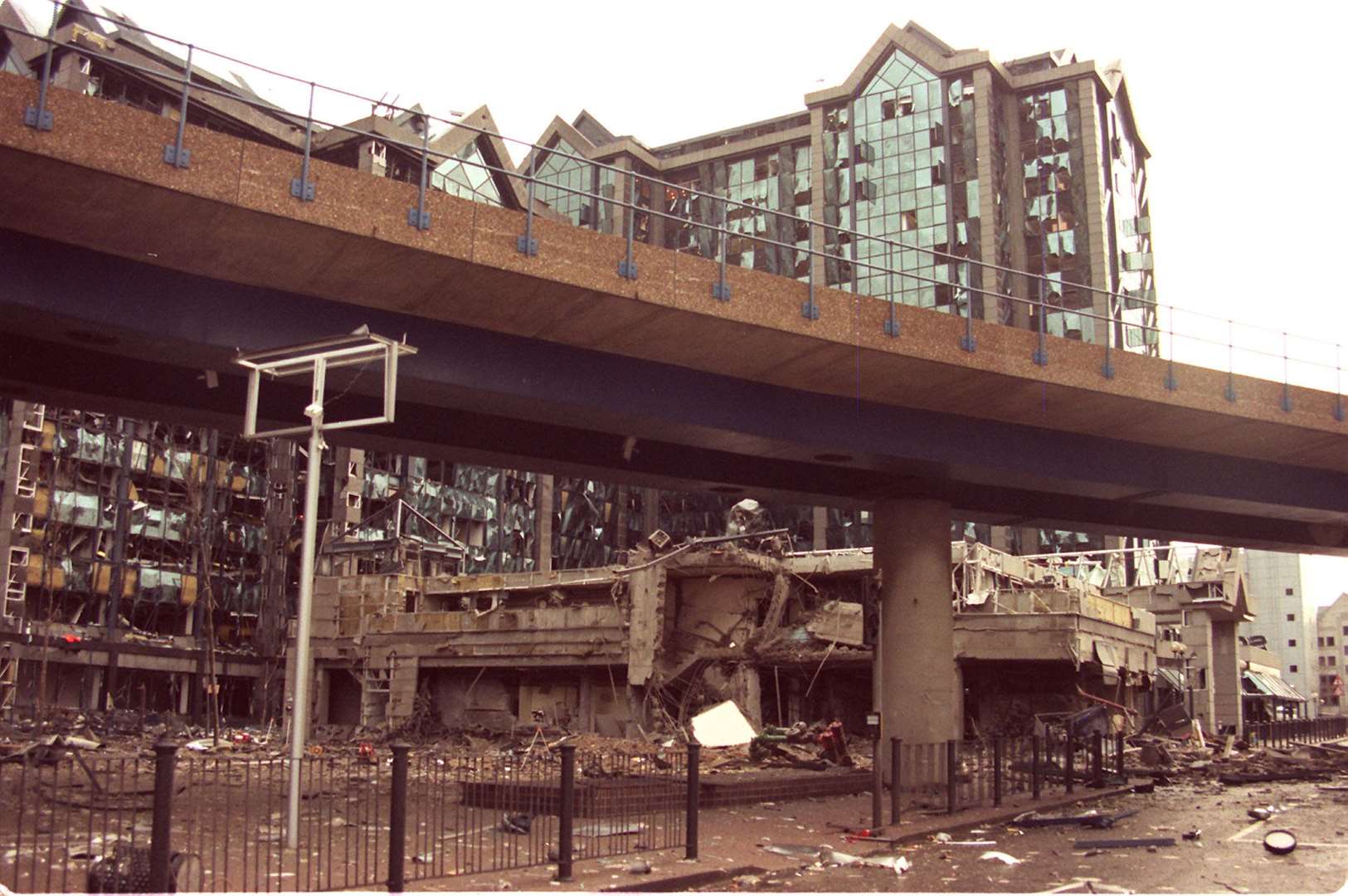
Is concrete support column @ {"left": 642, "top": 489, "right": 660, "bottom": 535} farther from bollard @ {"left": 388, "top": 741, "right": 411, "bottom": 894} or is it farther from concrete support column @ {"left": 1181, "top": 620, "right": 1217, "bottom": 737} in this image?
bollard @ {"left": 388, "top": 741, "right": 411, "bottom": 894}

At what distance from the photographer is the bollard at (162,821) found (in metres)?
8.41

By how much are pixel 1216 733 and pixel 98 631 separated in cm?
6139

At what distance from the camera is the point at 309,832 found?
11367 millimetres

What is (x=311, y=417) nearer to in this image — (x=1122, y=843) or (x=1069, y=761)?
(x=1122, y=843)

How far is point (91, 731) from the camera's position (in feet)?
138

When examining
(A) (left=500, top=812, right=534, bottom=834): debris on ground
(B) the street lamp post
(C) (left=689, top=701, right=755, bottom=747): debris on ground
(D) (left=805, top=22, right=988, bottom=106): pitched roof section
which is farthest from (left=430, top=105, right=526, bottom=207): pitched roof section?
(A) (left=500, top=812, right=534, bottom=834): debris on ground

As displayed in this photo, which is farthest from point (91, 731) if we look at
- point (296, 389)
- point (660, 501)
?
point (660, 501)

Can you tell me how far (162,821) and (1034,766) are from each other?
16.3m

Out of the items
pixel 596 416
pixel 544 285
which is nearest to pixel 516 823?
pixel 596 416

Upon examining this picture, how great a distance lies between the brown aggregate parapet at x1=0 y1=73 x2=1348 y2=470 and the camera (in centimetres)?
1333

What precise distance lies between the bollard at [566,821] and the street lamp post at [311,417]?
244 centimetres

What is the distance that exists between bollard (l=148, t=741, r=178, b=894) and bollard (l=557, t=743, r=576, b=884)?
372 cm

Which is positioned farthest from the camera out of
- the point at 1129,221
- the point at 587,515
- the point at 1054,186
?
the point at 587,515

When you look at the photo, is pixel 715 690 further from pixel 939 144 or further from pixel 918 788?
pixel 939 144
